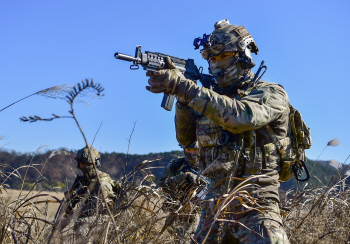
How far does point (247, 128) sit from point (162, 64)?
0.94 meters

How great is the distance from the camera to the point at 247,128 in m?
2.58

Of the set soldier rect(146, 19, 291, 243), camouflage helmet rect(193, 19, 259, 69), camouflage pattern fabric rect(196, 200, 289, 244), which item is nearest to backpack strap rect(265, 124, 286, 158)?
soldier rect(146, 19, 291, 243)

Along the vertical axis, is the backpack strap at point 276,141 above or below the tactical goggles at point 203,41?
below

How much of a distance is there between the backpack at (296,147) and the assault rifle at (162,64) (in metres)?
0.85

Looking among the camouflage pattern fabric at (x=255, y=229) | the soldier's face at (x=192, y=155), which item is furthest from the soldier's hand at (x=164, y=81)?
the soldier's face at (x=192, y=155)

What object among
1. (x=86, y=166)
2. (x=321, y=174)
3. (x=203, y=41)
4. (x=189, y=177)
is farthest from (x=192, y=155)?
(x=203, y=41)

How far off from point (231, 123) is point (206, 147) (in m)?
0.57

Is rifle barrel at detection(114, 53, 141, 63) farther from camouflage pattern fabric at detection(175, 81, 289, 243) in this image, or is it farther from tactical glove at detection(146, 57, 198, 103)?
camouflage pattern fabric at detection(175, 81, 289, 243)

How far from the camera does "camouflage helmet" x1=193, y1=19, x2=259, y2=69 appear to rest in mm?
3115

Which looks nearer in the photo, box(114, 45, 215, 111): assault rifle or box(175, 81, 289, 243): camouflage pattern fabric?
box(175, 81, 289, 243): camouflage pattern fabric

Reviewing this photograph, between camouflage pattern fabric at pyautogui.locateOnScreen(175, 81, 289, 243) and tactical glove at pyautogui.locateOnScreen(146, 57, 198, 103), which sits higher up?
tactical glove at pyautogui.locateOnScreen(146, 57, 198, 103)

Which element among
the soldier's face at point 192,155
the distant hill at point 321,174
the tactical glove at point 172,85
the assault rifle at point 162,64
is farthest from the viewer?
the soldier's face at point 192,155

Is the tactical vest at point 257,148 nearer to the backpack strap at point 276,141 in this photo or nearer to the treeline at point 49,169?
the backpack strap at point 276,141

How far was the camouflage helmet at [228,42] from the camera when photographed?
312 cm
